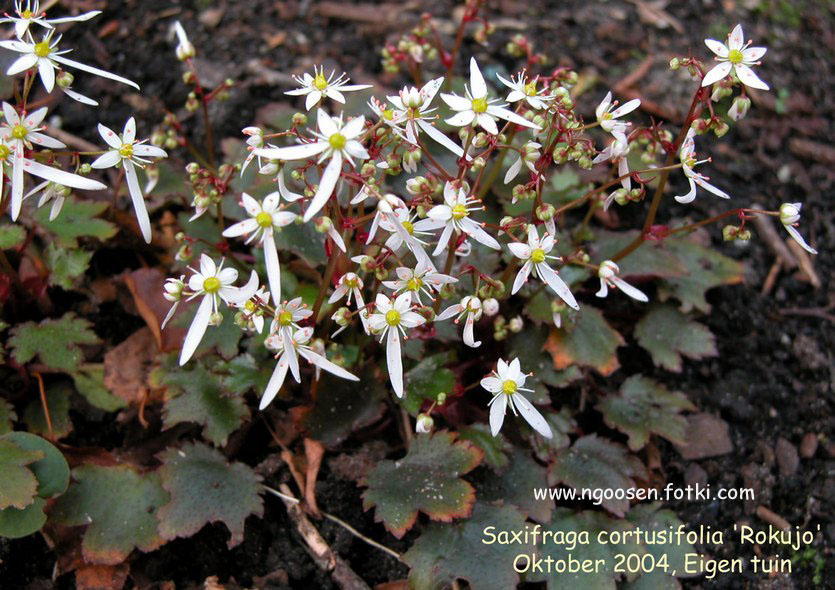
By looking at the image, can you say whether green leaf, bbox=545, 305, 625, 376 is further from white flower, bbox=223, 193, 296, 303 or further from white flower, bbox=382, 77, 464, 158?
white flower, bbox=223, 193, 296, 303

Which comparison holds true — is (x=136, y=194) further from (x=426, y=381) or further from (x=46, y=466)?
(x=426, y=381)

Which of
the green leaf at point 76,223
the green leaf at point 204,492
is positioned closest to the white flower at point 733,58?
the green leaf at point 204,492

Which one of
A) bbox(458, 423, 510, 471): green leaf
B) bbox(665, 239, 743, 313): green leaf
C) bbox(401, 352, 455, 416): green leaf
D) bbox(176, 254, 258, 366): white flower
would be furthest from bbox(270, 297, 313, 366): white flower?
bbox(665, 239, 743, 313): green leaf

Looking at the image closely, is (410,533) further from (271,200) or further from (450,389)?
(271,200)

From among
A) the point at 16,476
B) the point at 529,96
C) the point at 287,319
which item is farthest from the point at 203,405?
the point at 529,96

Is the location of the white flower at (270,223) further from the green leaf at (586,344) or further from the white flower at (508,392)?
the green leaf at (586,344)

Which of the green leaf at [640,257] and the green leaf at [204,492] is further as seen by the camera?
the green leaf at [640,257]

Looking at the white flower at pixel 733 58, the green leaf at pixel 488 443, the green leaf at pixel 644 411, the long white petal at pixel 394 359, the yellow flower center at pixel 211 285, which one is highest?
the white flower at pixel 733 58
